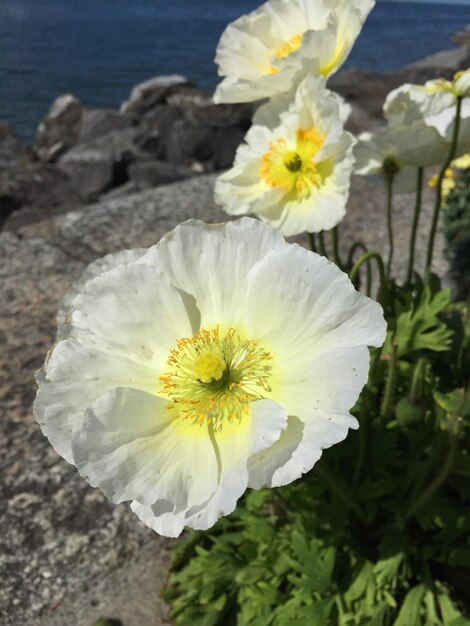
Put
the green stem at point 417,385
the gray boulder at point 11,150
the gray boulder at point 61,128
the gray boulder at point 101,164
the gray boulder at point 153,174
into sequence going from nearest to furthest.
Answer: the green stem at point 417,385 < the gray boulder at point 153,174 < the gray boulder at point 101,164 < the gray boulder at point 11,150 < the gray boulder at point 61,128

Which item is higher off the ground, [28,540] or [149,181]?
[28,540]

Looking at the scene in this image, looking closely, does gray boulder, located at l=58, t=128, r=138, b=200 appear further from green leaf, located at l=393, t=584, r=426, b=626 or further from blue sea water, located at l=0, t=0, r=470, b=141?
blue sea water, located at l=0, t=0, r=470, b=141

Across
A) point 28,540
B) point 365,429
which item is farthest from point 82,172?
point 365,429

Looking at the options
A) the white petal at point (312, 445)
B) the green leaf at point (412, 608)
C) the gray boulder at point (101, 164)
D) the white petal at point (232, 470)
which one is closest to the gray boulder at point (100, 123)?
the gray boulder at point (101, 164)

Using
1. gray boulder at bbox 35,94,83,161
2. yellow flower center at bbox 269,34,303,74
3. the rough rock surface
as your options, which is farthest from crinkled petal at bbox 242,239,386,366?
gray boulder at bbox 35,94,83,161

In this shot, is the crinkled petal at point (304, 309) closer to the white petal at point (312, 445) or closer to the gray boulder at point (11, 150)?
the white petal at point (312, 445)

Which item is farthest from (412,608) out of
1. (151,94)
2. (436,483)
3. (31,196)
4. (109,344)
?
(151,94)

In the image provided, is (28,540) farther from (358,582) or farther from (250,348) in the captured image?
(250,348)
